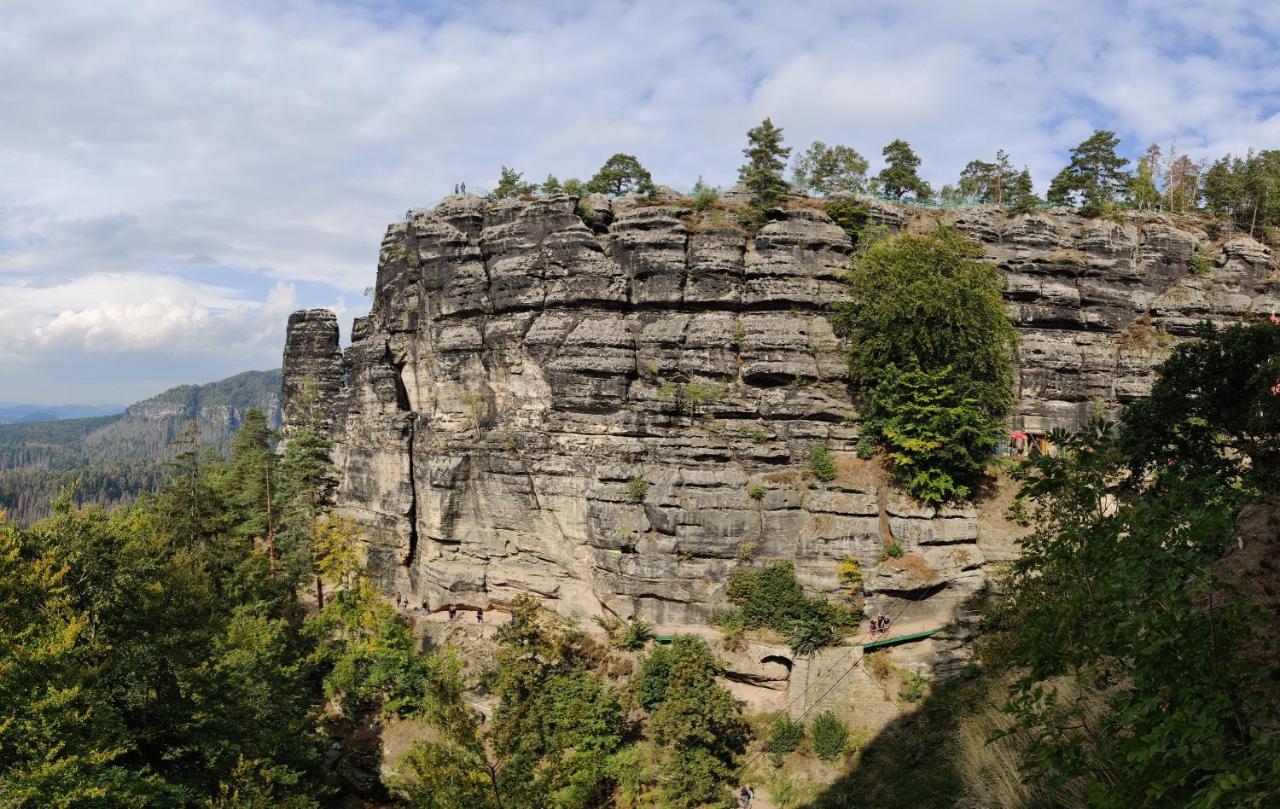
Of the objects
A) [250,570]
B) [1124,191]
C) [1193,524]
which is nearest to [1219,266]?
[1124,191]

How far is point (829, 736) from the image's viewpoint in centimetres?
2567

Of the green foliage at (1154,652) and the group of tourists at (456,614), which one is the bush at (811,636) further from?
the green foliage at (1154,652)

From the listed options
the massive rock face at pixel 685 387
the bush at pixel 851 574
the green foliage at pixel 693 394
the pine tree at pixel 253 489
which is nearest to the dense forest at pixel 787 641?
the pine tree at pixel 253 489

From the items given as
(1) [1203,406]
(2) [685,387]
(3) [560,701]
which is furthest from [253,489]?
(1) [1203,406]

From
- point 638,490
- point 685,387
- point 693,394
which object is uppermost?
point 685,387

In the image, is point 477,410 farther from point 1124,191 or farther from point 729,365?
point 1124,191

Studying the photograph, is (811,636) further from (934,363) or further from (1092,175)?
(1092,175)

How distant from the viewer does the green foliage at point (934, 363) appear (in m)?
28.8

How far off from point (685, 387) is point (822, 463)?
7.43 meters

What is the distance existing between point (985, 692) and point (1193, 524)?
1937cm

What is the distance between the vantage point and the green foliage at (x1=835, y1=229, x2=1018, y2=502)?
94.4ft

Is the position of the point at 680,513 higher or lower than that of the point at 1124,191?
lower

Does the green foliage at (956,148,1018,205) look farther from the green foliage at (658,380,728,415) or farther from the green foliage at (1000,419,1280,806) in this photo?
the green foliage at (1000,419,1280,806)

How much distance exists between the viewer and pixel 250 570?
34.9 m
